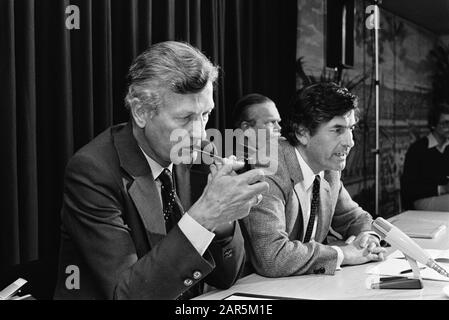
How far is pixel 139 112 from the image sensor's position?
1.51m

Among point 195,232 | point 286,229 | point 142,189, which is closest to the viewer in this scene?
point 195,232

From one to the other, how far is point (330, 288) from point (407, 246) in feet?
0.78

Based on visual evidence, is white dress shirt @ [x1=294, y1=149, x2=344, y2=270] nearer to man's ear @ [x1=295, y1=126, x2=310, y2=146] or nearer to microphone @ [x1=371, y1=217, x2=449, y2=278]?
man's ear @ [x1=295, y1=126, x2=310, y2=146]

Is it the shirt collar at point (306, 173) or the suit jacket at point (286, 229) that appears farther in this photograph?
the shirt collar at point (306, 173)

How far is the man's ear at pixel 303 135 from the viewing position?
2019 mm

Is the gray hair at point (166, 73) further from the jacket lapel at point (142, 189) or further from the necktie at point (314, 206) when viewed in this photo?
the necktie at point (314, 206)

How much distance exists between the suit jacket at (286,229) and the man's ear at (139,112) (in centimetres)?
46

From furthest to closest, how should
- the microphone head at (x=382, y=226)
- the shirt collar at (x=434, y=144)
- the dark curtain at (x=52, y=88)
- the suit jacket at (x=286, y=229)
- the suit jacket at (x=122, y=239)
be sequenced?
the shirt collar at (x=434, y=144) → the dark curtain at (x=52, y=88) → the suit jacket at (x=286, y=229) → the microphone head at (x=382, y=226) → the suit jacket at (x=122, y=239)

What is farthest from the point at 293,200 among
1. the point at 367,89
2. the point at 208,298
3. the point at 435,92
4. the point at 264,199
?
the point at 435,92

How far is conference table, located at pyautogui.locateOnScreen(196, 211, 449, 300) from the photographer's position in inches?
55.9

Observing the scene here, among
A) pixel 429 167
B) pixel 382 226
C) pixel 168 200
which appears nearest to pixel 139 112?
pixel 168 200

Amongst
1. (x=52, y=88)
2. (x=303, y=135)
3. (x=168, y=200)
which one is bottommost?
(x=168, y=200)

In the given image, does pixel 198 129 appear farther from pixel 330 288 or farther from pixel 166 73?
pixel 330 288

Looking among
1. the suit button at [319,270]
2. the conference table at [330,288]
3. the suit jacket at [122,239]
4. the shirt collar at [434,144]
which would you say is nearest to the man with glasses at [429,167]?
the shirt collar at [434,144]
